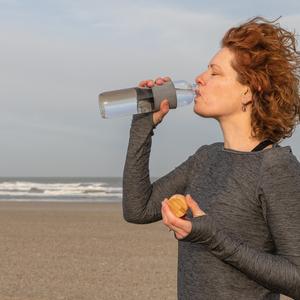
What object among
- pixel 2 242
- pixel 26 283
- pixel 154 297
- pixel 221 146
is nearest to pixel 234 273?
pixel 221 146

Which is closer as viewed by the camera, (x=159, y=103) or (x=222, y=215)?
(x=222, y=215)

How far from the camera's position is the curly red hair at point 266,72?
68.2 inches

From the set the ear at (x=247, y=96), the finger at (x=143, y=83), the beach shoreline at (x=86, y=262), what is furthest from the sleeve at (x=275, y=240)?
the beach shoreline at (x=86, y=262)

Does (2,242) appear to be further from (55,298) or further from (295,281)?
(295,281)

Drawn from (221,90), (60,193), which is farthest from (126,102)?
(60,193)

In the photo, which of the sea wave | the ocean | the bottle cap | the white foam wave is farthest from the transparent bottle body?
the white foam wave

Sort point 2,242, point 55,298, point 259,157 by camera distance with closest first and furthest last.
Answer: point 259,157 < point 55,298 < point 2,242

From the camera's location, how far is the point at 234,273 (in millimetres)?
1594

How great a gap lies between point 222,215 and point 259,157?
0.29 metres

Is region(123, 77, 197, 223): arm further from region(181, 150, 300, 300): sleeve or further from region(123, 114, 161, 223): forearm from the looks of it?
region(181, 150, 300, 300): sleeve

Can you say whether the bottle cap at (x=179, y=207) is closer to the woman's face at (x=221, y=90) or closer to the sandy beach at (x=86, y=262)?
the woman's face at (x=221, y=90)

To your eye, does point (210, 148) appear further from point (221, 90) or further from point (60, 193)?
point (60, 193)

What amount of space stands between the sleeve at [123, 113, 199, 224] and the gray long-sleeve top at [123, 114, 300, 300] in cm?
16

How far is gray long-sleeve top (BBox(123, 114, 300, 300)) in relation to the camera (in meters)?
1.44
